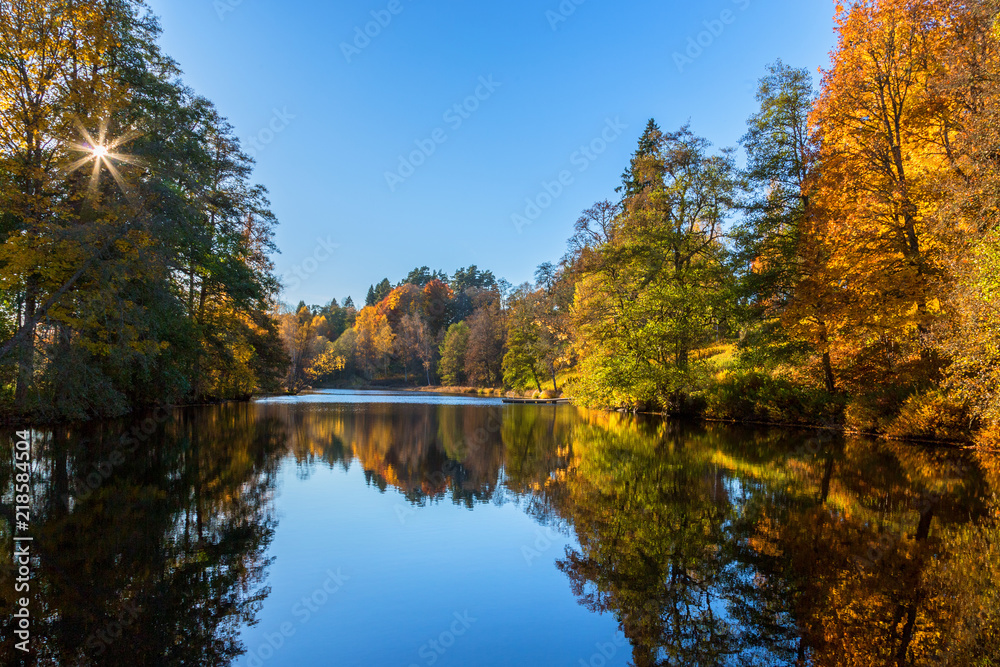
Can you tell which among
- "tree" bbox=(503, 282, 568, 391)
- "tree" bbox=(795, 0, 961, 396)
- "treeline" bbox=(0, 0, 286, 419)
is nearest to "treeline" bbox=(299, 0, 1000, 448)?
"tree" bbox=(795, 0, 961, 396)

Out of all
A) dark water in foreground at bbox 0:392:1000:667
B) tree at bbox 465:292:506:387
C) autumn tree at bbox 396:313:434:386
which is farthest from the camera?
autumn tree at bbox 396:313:434:386

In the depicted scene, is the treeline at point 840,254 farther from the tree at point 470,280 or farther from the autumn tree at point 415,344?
the tree at point 470,280

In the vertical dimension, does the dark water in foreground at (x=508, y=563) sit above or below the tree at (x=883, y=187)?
below

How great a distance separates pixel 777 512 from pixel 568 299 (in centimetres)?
4162

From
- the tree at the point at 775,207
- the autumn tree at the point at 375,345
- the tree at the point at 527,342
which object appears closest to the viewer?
the tree at the point at 775,207

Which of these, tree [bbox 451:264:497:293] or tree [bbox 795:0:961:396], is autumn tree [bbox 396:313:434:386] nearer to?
tree [bbox 451:264:497:293]

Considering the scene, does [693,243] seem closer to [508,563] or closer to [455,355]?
[508,563]

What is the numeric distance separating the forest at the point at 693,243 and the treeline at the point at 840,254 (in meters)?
0.09

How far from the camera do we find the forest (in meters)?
12.6

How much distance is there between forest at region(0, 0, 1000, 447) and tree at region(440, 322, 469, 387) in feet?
133

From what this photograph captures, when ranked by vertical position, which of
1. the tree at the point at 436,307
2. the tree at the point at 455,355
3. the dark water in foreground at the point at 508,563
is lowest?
the dark water in foreground at the point at 508,563

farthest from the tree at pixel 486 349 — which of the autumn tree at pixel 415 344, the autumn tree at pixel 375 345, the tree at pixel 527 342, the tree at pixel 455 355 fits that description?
the autumn tree at pixel 375 345

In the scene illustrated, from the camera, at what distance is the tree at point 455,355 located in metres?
70.4

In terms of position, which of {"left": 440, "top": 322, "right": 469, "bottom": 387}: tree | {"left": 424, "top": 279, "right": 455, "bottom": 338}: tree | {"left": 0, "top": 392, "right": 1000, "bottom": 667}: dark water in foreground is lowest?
{"left": 0, "top": 392, "right": 1000, "bottom": 667}: dark water in foreground
